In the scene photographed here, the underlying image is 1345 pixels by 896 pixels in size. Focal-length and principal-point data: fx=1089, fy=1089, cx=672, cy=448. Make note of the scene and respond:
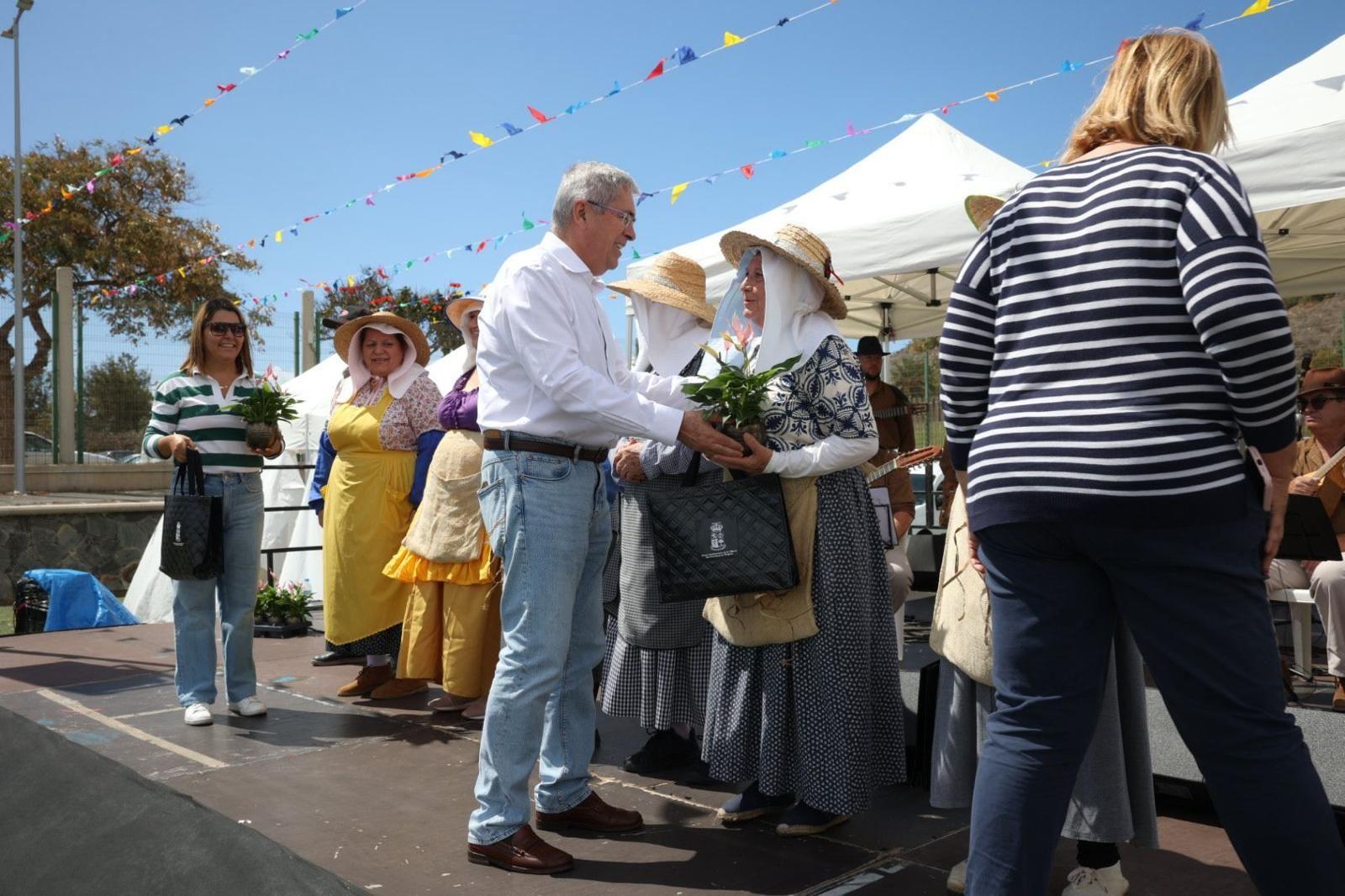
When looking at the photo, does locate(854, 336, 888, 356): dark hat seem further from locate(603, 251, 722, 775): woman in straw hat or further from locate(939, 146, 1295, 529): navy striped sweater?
locate(939, 146, 1295, 529): navy striped sweater

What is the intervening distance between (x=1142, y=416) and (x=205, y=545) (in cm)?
388

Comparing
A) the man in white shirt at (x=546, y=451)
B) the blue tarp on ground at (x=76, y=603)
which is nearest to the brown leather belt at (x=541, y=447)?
the man in white shirt at (x=546, y=451)

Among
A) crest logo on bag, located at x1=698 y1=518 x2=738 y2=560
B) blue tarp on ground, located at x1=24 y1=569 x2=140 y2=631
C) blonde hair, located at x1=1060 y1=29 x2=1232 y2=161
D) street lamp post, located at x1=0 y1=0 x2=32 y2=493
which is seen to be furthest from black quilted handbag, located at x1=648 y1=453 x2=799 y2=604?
street lamp post, located at x1=0 y1=0 x2=32 y2=493

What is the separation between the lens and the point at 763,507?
10.2 ft

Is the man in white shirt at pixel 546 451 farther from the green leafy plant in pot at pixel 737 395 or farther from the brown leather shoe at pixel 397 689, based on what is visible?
the brown leather shoe at pixel 397 689

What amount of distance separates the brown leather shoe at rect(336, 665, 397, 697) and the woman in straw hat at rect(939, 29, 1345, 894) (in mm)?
3825

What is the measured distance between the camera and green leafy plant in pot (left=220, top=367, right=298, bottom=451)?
4660 mm

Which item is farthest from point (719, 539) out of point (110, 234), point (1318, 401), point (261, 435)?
point (110, 234)

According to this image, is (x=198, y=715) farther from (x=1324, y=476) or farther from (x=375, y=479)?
(x=1324, y=476)

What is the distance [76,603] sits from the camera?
7.99m

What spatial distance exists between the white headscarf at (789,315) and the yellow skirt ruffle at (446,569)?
73.3 inches

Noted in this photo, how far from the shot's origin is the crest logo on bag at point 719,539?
→ 3086 millimetres

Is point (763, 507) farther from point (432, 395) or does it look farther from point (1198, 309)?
point (432, 395)

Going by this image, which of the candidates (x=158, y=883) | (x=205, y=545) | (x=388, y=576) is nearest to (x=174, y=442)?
(x=205, y=545)
